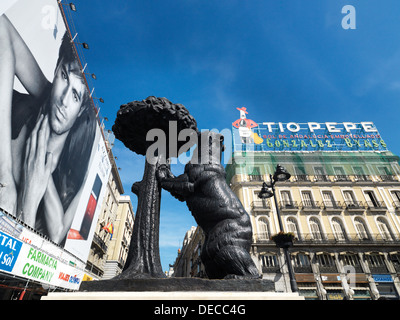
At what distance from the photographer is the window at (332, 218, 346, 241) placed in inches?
829

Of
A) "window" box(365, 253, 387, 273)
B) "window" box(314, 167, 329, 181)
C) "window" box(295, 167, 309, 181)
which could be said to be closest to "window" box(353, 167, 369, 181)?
"window" box(314, 167, 329, 181)

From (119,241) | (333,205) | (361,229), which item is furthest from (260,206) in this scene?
(119,241)

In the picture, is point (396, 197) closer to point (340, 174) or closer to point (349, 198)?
point (349, 198)

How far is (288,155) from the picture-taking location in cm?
2692

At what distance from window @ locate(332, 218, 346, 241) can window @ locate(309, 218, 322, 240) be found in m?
1.46

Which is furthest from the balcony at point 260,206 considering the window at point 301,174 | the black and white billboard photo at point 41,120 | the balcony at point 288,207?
the black and white billboard photo at point 41,120

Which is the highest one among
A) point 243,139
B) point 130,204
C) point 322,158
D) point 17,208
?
point 243,139

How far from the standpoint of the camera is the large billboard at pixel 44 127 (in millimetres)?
7762

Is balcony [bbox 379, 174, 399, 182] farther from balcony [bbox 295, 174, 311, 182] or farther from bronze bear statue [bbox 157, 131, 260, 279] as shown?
bronze bear statue [bbox 157, 131, 260, 279]

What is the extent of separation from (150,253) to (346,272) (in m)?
22.8

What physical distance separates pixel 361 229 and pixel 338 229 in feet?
7.36

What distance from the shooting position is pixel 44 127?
391 inches
